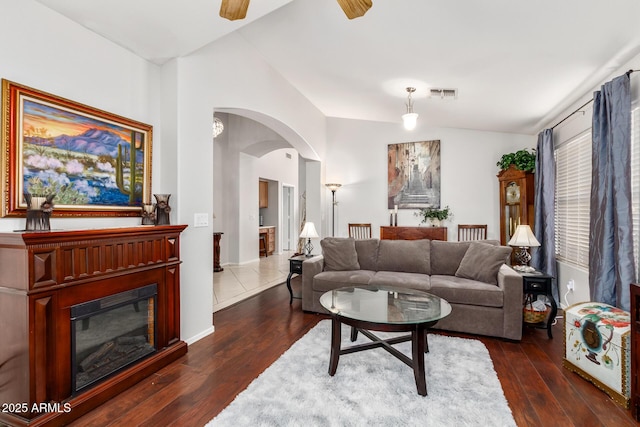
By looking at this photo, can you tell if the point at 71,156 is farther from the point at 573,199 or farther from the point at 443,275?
the point at 573,199

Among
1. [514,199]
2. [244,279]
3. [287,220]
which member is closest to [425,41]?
[514,199]

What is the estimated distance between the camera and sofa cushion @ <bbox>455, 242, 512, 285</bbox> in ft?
11.0

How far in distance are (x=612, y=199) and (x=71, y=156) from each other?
168 inches

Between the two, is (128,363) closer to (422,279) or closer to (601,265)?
(422,279)

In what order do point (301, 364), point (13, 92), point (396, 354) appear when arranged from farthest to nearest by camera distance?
point (301, 364)
point (396, 354)
point (13, 92)

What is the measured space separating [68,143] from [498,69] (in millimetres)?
3822

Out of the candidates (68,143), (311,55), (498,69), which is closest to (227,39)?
(311,55)

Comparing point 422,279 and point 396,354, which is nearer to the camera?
point 396,354

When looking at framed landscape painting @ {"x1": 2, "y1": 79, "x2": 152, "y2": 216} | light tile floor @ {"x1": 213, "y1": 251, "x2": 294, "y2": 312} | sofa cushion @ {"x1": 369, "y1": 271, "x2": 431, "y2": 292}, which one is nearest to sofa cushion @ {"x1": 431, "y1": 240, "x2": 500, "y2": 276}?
sofa cushion @ {"x1": 369, "y1": 271, "x2": 431, "y2": 292}

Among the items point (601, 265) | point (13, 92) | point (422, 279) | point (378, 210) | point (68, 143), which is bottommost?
point (422, 279)

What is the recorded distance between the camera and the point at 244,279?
5.65 metres

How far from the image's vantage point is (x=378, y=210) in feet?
20.4

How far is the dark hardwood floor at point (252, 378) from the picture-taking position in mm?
1877

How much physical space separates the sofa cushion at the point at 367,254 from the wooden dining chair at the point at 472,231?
7.25ft
